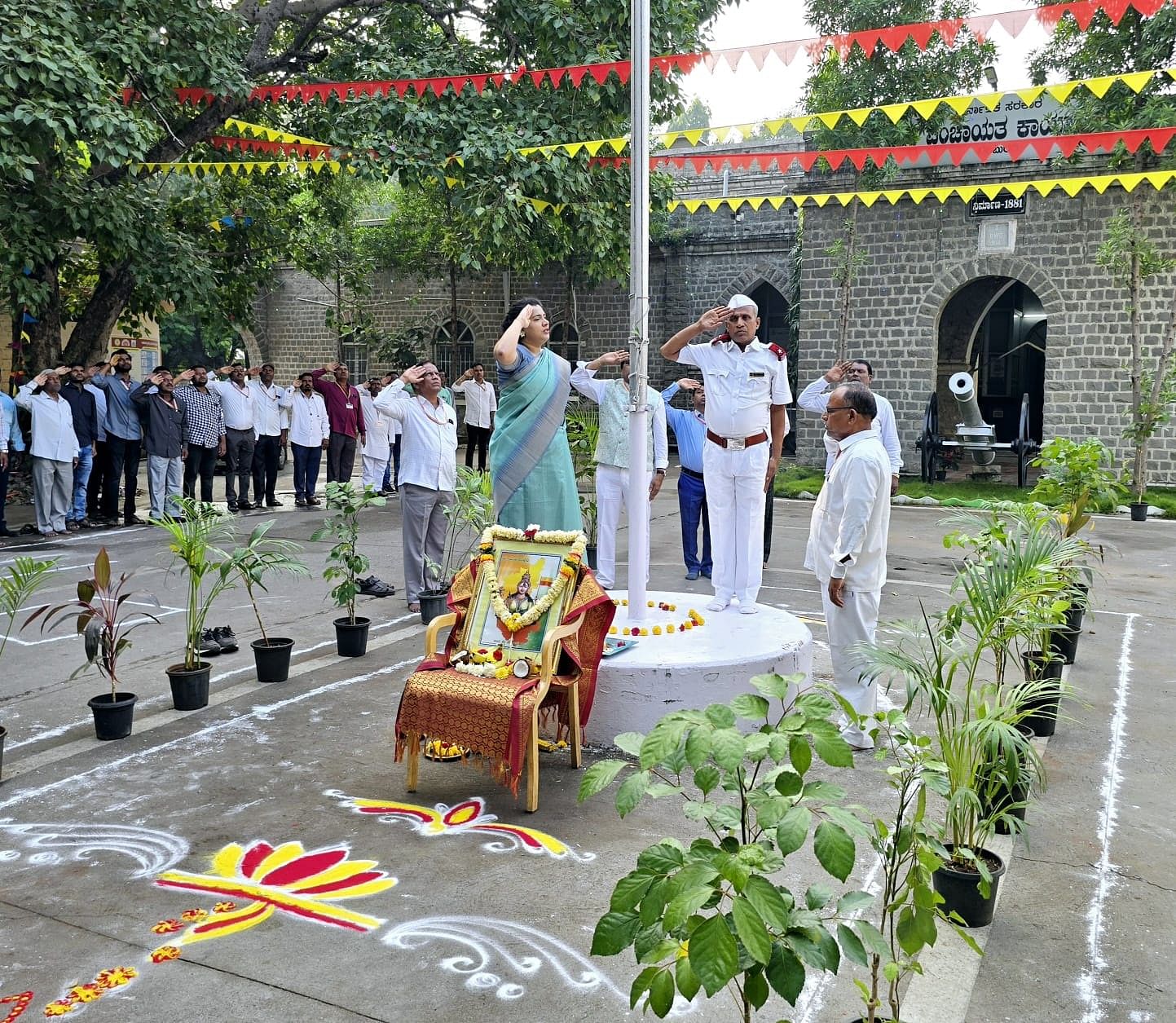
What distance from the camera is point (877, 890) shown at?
3.66 metres

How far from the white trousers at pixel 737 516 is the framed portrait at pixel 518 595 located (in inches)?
61.5

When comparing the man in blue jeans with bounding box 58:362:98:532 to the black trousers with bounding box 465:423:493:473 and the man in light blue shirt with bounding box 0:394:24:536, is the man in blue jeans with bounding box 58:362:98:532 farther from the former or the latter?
the black trousers with bounding box 465:423:493:473

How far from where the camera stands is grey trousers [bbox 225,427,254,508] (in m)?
13.9

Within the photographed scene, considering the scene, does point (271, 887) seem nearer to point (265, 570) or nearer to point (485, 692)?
point (485, 692)

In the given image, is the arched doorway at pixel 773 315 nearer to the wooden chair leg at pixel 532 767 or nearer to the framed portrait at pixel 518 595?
the framed portrait at pixel 518 595

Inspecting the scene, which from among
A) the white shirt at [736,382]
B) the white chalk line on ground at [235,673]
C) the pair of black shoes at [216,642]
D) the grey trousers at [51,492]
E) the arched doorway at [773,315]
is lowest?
the white chalk line on ground at [235,673]

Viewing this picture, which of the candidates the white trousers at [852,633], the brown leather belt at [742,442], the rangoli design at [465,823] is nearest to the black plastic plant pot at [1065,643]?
the white trousers at [852,633]

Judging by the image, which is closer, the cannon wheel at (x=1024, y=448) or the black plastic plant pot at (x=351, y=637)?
the black plastic plant pot at (x=351, y=637)

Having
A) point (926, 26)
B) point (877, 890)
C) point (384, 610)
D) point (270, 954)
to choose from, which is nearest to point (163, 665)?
point (384, 610)

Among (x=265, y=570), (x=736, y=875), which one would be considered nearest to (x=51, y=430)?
(x=265, y=570)

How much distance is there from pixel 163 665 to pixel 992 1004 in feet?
17.9

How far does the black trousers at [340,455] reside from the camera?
15195 millimetres

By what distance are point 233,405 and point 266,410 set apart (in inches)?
29.8

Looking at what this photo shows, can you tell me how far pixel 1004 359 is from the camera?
22.1m
